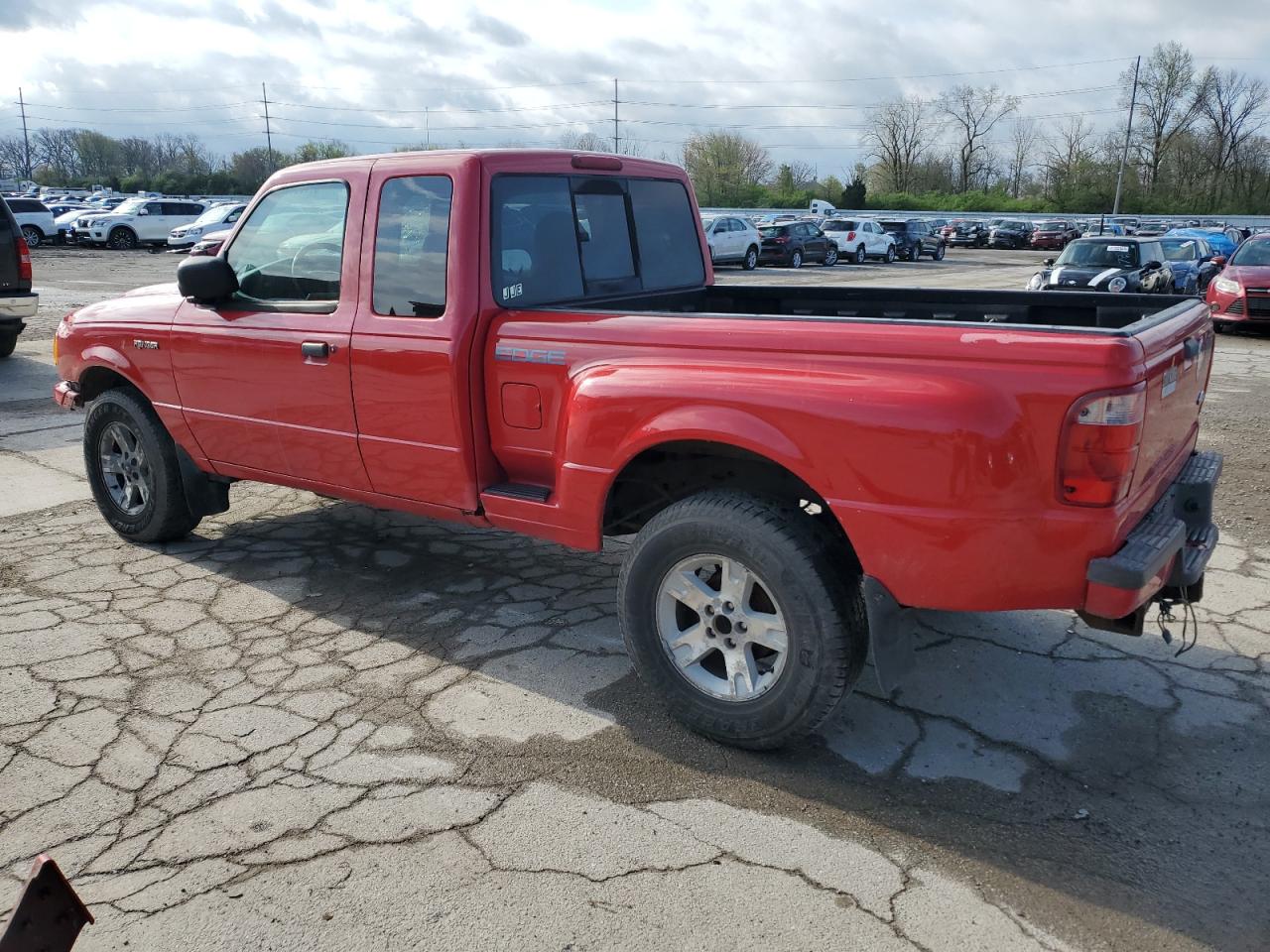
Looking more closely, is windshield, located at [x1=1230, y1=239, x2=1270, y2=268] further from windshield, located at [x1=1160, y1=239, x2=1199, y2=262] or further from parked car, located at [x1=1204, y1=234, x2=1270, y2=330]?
windshield, located at [x1=1160, y1=239, x2=1199, y2=262]

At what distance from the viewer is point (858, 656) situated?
3.22m

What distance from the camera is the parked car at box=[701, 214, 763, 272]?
97.9 ft

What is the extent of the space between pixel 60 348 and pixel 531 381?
333cm

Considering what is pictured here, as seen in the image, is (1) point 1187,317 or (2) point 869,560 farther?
(1) point 1187,317

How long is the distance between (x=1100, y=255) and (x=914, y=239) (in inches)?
865

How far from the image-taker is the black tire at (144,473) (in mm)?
5262

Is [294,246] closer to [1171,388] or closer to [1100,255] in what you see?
[1171,388]

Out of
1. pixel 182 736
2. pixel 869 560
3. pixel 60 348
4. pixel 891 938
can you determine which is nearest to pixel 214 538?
pixel 60 348

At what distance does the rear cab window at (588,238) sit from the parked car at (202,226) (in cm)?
3020

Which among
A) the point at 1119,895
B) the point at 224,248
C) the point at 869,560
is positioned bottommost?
the point at 1119,895

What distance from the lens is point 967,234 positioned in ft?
170

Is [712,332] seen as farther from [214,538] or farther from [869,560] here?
[214,538]

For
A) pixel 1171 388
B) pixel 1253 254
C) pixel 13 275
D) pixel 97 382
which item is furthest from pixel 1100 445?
pixel 1253 254

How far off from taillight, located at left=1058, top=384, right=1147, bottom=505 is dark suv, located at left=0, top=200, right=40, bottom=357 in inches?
454
